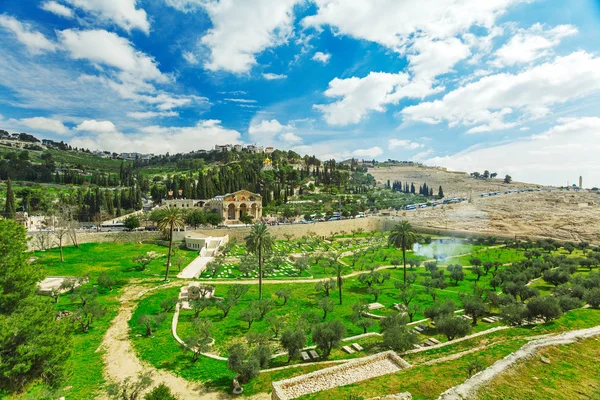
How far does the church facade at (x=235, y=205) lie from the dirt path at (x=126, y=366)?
5558 cm

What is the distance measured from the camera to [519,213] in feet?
318

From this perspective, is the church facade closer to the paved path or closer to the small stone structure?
the paved path

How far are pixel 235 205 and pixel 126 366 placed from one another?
214ft

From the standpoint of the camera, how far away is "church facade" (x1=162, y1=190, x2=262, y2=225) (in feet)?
266

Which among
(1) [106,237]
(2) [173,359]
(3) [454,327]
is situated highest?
(1) [106,237]

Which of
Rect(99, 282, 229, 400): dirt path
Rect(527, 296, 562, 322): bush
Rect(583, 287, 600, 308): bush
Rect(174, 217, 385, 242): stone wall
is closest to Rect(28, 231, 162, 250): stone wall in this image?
Rect(174, 217, 385, 242): stone wall

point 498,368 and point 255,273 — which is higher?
point 498,368

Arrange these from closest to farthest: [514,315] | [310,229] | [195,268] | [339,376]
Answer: [339,376], [514,315], [195,268], [310,229]

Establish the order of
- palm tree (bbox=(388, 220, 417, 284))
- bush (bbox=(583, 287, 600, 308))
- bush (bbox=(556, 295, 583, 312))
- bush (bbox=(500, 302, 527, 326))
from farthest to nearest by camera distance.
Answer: palm tree (bbox=(388, 220, 417, 284)), bush (bbox=(583, 287, 600, 308)), bush (bbox=(556, 295, 583, 312)), bush (bbox=(500, 302, 527, 326))

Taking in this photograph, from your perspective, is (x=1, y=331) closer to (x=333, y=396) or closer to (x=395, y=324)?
(x=333, y=396)

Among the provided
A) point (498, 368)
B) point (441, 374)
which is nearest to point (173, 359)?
point (441, 374)

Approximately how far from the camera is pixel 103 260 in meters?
42.9

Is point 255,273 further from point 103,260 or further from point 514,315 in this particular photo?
point 514,315

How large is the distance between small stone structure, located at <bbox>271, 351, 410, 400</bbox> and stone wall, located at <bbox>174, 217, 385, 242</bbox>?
48102mm
